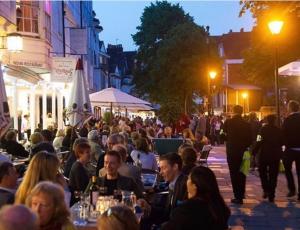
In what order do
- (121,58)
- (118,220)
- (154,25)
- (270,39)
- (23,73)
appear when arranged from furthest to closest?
(121,58), (154,25), (270,39), (23,73), (118,220)

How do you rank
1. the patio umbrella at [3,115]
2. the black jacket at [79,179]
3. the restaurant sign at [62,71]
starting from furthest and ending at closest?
the restaurant sign at [62,71]
the patio umbrella at [3,115]
the black jacket at [79,179]

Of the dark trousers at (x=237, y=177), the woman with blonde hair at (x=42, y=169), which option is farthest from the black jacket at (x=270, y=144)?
the woman with blonde hair at (x=42, y=169)

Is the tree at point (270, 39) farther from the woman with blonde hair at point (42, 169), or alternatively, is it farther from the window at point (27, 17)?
the woman with blonde hair at point (42, 169)

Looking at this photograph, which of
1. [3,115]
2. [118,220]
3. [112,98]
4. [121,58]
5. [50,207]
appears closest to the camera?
[118,220]

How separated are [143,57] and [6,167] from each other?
52809 mm

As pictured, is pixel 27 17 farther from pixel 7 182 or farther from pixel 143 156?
pixel 7 182

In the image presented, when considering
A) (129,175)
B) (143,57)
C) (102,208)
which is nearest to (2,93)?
(129,175)

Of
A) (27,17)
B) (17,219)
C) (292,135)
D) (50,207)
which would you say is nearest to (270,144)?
(292,135)

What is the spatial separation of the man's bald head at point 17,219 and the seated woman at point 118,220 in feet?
1.98

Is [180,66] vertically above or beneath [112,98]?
above

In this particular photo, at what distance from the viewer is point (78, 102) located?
16.4 metres

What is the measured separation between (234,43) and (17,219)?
8171 centimetres

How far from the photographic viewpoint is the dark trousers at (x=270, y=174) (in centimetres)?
1252

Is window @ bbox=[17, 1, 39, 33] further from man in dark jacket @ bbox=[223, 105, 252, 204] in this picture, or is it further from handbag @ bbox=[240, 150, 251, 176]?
handbag @ bbox=[240, 150, 251, 176]
